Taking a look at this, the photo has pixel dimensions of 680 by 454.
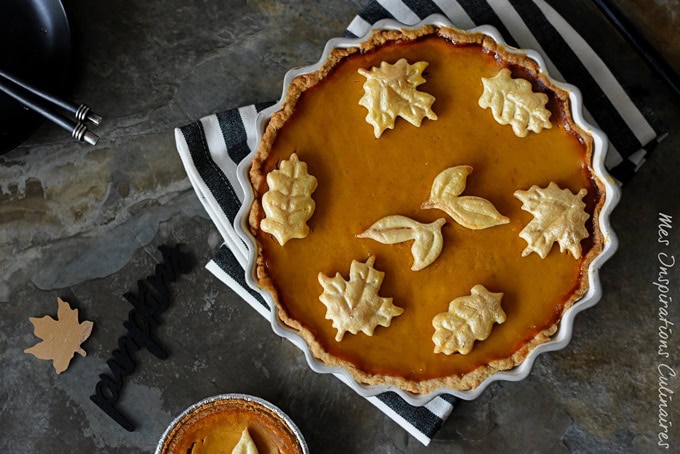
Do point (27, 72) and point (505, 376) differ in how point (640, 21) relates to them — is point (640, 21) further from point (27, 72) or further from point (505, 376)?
point (27, 72)

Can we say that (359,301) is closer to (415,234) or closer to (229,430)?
(415,234)

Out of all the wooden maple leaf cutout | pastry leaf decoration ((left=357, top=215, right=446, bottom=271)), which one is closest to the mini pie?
pastry leaf decoration ((left=357, top=215, right=446, bottom=271))

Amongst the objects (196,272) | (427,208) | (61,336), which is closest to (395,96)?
(427,208)

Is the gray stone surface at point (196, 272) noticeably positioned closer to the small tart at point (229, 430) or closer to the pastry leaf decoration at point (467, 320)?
the small tart at point (229, 430)

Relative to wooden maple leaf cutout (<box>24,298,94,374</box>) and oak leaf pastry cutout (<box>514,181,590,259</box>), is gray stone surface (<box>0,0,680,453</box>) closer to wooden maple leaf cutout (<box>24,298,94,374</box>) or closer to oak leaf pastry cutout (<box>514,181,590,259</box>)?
wooden maple leaf cutout (<box>24,298,94,374</box>)

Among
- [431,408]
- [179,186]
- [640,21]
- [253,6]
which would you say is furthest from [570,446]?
[253,6]

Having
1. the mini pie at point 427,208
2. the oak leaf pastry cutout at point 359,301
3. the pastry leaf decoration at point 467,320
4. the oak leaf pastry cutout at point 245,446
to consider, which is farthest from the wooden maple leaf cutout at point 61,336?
the pastry leaf decoration at point 467,320
